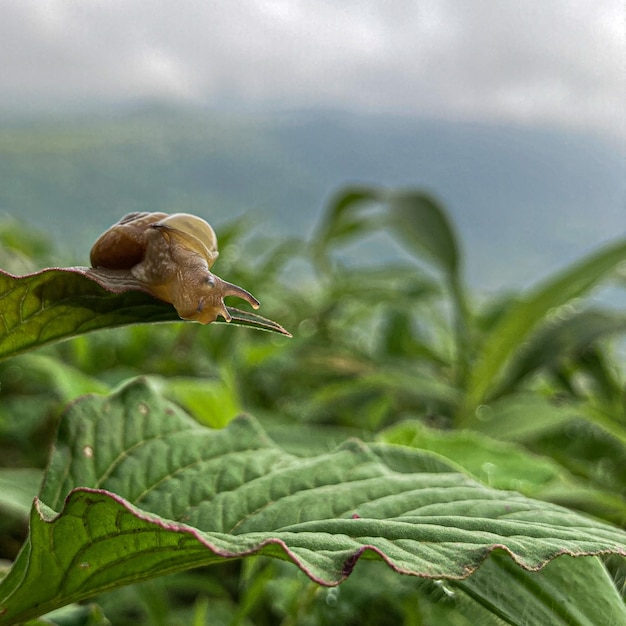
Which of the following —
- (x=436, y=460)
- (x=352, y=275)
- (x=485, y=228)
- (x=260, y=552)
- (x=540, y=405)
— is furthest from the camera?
(x=485, y=228)

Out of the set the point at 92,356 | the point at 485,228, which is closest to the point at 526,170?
the point at 485,228

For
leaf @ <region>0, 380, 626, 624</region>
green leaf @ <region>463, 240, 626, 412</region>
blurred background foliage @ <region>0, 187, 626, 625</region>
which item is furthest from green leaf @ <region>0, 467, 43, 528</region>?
green leaf @ <region>463, 240, 626, 412</region>

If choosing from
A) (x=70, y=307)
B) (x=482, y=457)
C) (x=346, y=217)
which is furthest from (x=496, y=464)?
(x=346, y=217)

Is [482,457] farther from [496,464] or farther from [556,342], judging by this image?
[556,342]

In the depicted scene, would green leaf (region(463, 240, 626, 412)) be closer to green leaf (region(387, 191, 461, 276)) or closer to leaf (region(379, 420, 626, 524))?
green leaf (region(387, 191, 461, 276))

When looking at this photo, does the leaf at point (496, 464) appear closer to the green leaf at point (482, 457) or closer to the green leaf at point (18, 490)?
the green leaf at point (482, 457)

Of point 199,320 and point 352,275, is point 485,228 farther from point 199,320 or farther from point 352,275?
point 199,320

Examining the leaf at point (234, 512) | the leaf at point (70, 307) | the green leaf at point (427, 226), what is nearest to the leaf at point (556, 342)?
the green leaf at point (427, 226)
